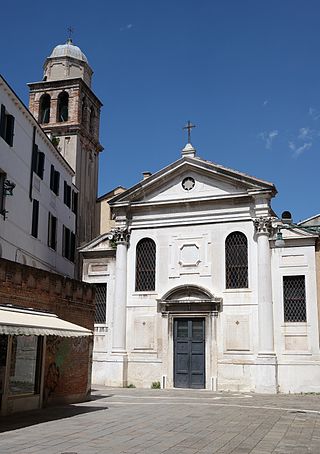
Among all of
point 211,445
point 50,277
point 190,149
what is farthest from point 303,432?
point 190,149

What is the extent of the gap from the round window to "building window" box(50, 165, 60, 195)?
655cm

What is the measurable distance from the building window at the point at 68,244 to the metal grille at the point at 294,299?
1204 cm

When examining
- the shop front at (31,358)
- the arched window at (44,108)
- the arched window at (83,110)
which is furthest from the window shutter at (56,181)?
the shop front at (31,358)

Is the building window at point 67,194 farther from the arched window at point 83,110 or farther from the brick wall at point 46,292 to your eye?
the brick wall at point 46,292

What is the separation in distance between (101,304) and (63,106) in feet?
54.2

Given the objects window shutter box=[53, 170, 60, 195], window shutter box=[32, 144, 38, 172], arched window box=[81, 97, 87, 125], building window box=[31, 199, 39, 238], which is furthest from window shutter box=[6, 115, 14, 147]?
arched window box=[81, 97, 87, 125]

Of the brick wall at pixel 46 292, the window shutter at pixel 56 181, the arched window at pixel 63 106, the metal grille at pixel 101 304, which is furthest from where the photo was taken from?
the arched window at pixel 63 106

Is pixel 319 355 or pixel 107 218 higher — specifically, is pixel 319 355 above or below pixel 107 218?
below

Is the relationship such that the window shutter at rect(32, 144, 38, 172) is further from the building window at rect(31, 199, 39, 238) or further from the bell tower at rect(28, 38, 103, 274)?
the bell tower at rect(28, 38, 103, 274)

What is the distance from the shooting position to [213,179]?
24781mm

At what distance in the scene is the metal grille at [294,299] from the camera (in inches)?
867

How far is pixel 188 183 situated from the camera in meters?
25.3

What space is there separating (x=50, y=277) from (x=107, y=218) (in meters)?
22.6

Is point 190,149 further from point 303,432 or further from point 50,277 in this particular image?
point 303,432
